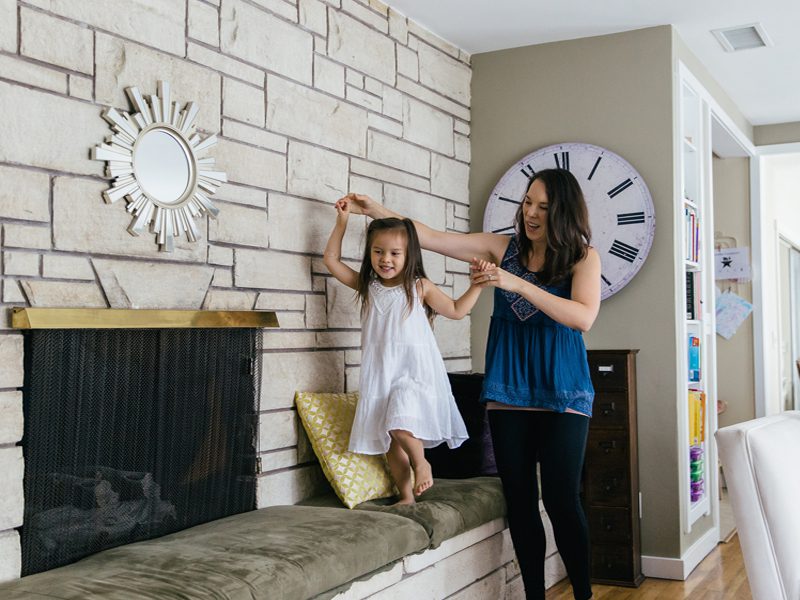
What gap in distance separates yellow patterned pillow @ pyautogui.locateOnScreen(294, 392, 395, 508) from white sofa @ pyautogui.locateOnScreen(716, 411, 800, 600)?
156cm

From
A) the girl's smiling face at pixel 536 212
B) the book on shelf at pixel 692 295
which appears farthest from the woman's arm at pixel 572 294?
the book on shelf at pixel 692 295

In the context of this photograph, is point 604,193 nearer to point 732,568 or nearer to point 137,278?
point 732,568

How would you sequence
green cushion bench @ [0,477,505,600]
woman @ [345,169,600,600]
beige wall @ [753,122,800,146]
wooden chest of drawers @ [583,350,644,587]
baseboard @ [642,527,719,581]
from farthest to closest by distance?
beige wall @ [753,122,800,146]
baseboard @ [642,527,719,581]
wooden chest of drawers @ [583,350,644,587]
woman @ [345,169,600,600]
green cushion bench @ [0,477,505,600]

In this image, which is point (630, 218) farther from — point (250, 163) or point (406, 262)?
point (250, 163)

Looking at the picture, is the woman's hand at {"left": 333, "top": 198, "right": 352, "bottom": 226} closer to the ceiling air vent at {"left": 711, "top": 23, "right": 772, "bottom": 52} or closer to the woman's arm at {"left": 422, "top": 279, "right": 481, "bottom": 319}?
the woman's arm at {"left": 422, "top": 279, "right": 481, "bottom": 319}

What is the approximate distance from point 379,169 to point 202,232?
101 cm

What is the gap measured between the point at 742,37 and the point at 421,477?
253 cm

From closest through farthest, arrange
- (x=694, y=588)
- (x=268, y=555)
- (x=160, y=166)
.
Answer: (x=268, y=555), (x=160, y=166), (x=694, y=588)

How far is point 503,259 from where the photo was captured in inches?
112

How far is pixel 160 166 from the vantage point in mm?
2424

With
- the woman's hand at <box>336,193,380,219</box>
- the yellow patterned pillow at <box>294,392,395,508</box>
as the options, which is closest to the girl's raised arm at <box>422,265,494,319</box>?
the woman's hand at <box>336,193,380,219</box>

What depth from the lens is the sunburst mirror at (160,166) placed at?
2.28 meters

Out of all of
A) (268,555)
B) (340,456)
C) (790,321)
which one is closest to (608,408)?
(340,456)

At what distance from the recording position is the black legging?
266 cm
